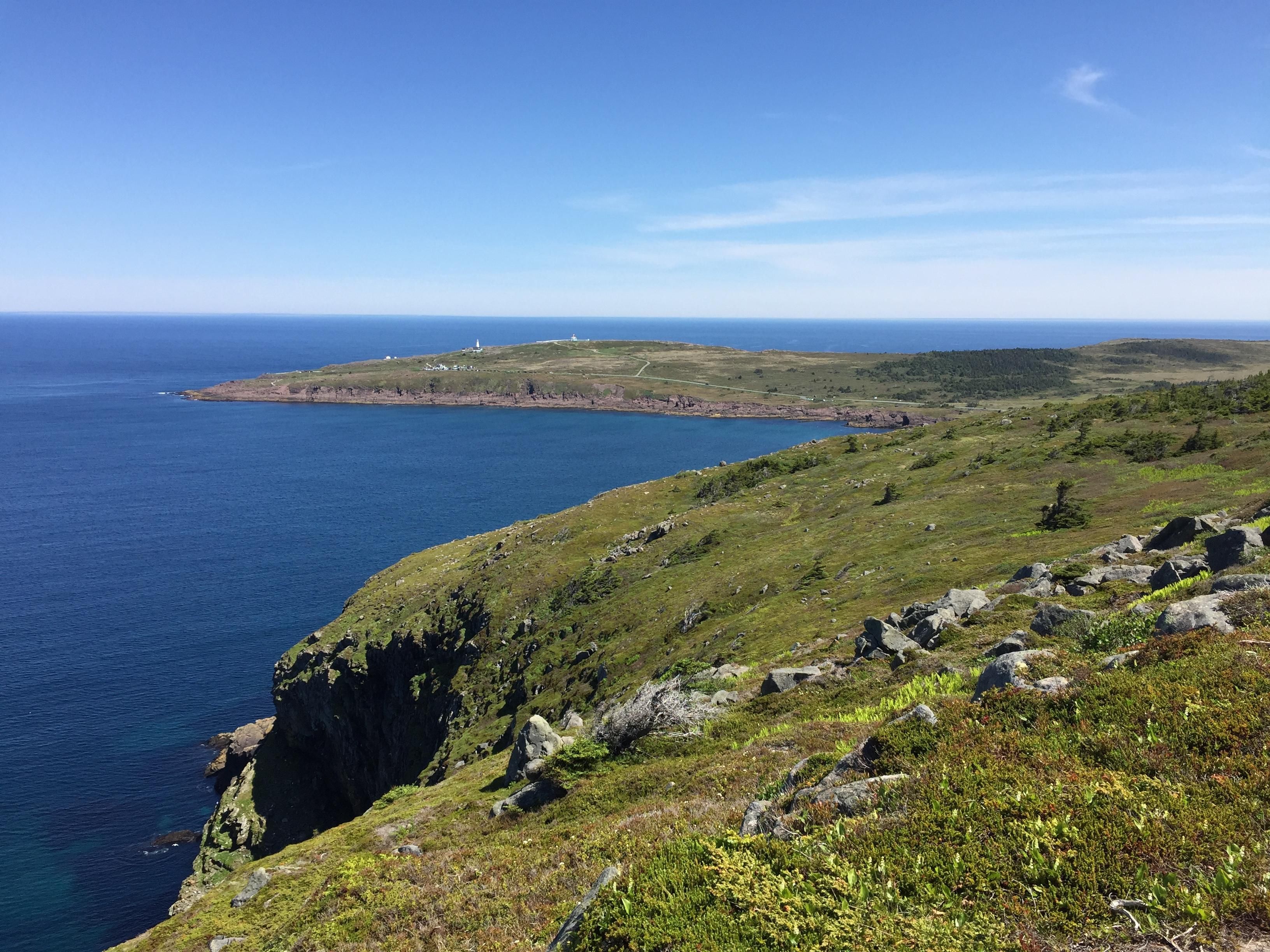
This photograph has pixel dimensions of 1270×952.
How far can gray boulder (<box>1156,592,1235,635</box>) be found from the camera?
12773mm

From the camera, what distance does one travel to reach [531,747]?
22.5 meters

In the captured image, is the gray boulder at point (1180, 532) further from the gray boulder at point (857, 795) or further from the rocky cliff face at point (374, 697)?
the rocky cliff face at point (374, 697)

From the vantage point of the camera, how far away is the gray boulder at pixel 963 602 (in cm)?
2134

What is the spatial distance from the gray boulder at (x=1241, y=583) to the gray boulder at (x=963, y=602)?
22.1 ft

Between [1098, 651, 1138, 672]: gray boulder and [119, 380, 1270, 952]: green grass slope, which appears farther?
[1098, 651, 1138, 672]: gray boulder

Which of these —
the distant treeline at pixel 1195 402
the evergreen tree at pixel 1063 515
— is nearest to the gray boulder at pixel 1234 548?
the evergreen tree at pixel 1063 515

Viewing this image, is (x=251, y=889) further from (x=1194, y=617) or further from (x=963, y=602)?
(x=1194, y=617)

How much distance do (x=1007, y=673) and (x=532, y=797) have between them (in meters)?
13.3

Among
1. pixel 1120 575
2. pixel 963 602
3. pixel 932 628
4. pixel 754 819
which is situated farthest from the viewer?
pixel 963 602

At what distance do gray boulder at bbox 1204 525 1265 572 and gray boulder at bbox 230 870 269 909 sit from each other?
29.5 meters

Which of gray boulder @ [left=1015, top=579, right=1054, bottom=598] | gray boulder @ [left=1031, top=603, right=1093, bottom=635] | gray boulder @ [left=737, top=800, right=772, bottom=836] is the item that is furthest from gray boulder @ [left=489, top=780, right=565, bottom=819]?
gray boulder @ [left=1015, top=579, right=1054, bottom=598]

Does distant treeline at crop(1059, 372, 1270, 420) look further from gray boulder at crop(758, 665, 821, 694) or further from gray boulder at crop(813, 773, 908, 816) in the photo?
gray boulder at crop(813, 773, 908, 816)

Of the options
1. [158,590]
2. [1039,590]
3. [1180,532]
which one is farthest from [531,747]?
[158,590]

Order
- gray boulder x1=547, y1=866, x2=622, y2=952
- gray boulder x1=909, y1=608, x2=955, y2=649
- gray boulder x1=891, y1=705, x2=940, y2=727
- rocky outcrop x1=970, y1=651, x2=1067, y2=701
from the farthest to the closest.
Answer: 1. gray boulder x1=909, y1=608, x2=955, y2=649
2. rocky outcrop x1=970, y1=651, x2=1067, y2=701
3. gray boulder x1=891, y1=705, x2=940, y2=727
4. gray boulder x1=547, y1=866, x2=622, y2=952
